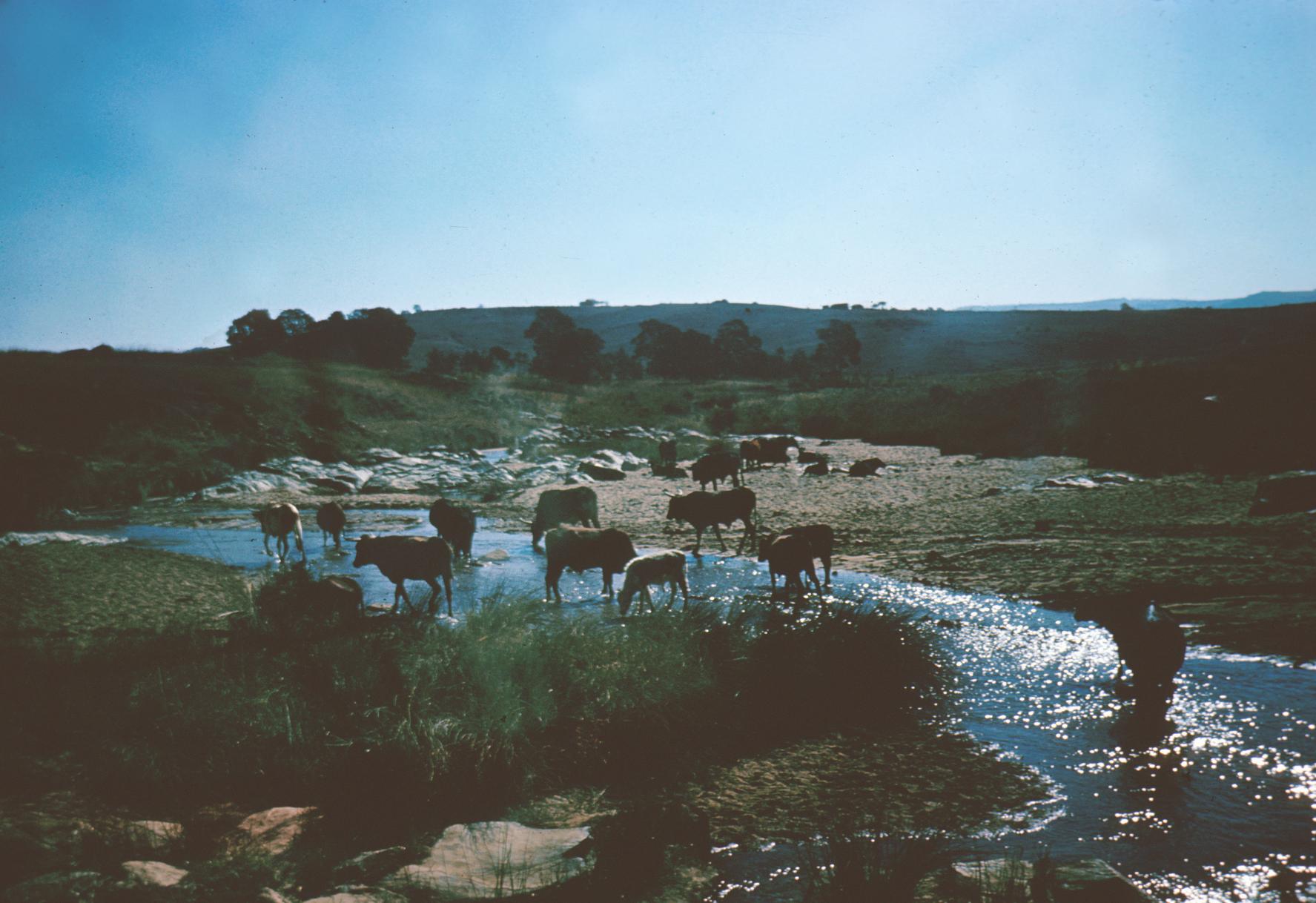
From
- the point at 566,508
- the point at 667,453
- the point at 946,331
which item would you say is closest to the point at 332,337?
the point at 667,453

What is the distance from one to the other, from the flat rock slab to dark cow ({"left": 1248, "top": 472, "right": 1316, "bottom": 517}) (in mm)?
14857

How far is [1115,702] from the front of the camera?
748cm

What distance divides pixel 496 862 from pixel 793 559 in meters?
7.23

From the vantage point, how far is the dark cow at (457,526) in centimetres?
1536

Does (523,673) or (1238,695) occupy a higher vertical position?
(523,673)

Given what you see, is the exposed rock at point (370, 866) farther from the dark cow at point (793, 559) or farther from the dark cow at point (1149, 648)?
the dark cow at point (793, 559)

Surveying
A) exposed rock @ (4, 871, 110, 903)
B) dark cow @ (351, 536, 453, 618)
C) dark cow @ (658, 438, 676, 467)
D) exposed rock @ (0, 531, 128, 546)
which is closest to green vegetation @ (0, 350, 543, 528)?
exposed rock @ (0, 531, 128, 546)

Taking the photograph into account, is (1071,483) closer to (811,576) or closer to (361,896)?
(811,576)

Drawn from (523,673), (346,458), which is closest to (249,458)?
(346,458)

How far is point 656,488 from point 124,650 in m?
18.4

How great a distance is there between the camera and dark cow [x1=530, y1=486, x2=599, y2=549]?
17.7m

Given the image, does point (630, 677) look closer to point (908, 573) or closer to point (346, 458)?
point (908, 573)

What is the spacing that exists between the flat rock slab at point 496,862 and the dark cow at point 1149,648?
17.1ft

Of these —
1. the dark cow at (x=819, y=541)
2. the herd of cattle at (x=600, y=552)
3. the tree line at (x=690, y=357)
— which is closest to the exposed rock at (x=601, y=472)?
the herd of cattle at (x=600, y=552)
